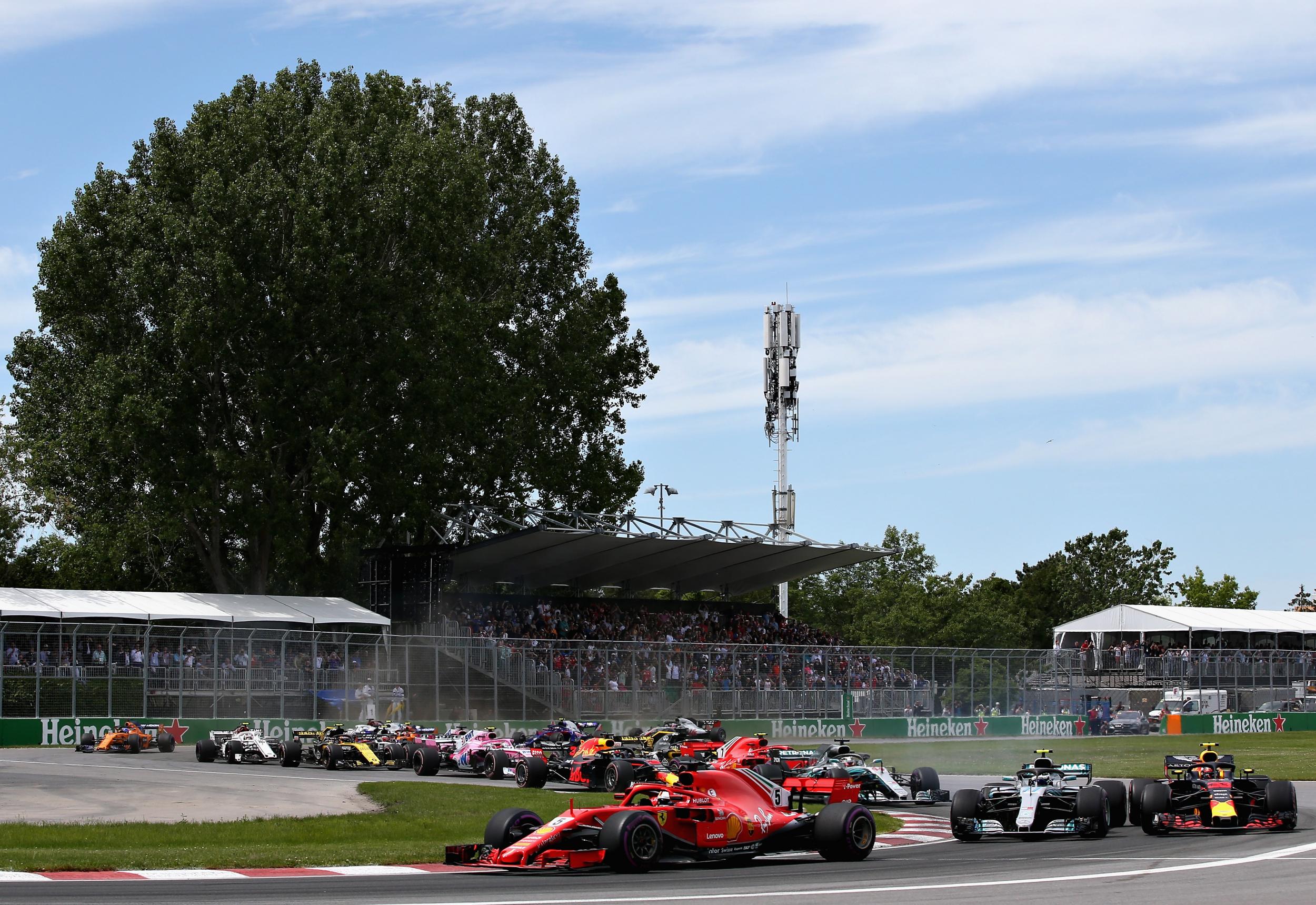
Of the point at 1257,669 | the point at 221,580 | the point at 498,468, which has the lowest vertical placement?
the point at 1257,669

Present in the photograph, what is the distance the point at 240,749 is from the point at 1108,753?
24.7 m

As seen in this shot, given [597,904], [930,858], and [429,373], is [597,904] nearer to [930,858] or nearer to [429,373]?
[930,858]

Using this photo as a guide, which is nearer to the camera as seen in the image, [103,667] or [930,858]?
[930,858]

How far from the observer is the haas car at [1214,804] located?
2044cm

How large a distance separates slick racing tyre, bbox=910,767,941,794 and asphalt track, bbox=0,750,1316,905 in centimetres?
677

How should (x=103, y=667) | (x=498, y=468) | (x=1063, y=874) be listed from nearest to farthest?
(x=1063, y=874), (x=103, y=667), (x=498, y=468)

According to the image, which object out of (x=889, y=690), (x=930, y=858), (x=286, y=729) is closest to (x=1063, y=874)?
(x=930, y=858)

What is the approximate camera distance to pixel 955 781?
104ft

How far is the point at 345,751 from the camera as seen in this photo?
31750 mm

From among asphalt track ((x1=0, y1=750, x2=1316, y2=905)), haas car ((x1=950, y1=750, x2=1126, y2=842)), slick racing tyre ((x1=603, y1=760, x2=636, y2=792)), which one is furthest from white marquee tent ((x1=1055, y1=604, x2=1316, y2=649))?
asphalt track ((x1=0, y1=750, x2=1316, y2=905))

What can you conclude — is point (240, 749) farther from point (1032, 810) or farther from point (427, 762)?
point (1032, 810)

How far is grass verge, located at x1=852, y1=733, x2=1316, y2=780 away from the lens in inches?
1417

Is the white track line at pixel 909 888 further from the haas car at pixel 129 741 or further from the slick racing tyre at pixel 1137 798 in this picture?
the haas car at pixel 129 741

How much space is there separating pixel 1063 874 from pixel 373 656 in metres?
28.4
